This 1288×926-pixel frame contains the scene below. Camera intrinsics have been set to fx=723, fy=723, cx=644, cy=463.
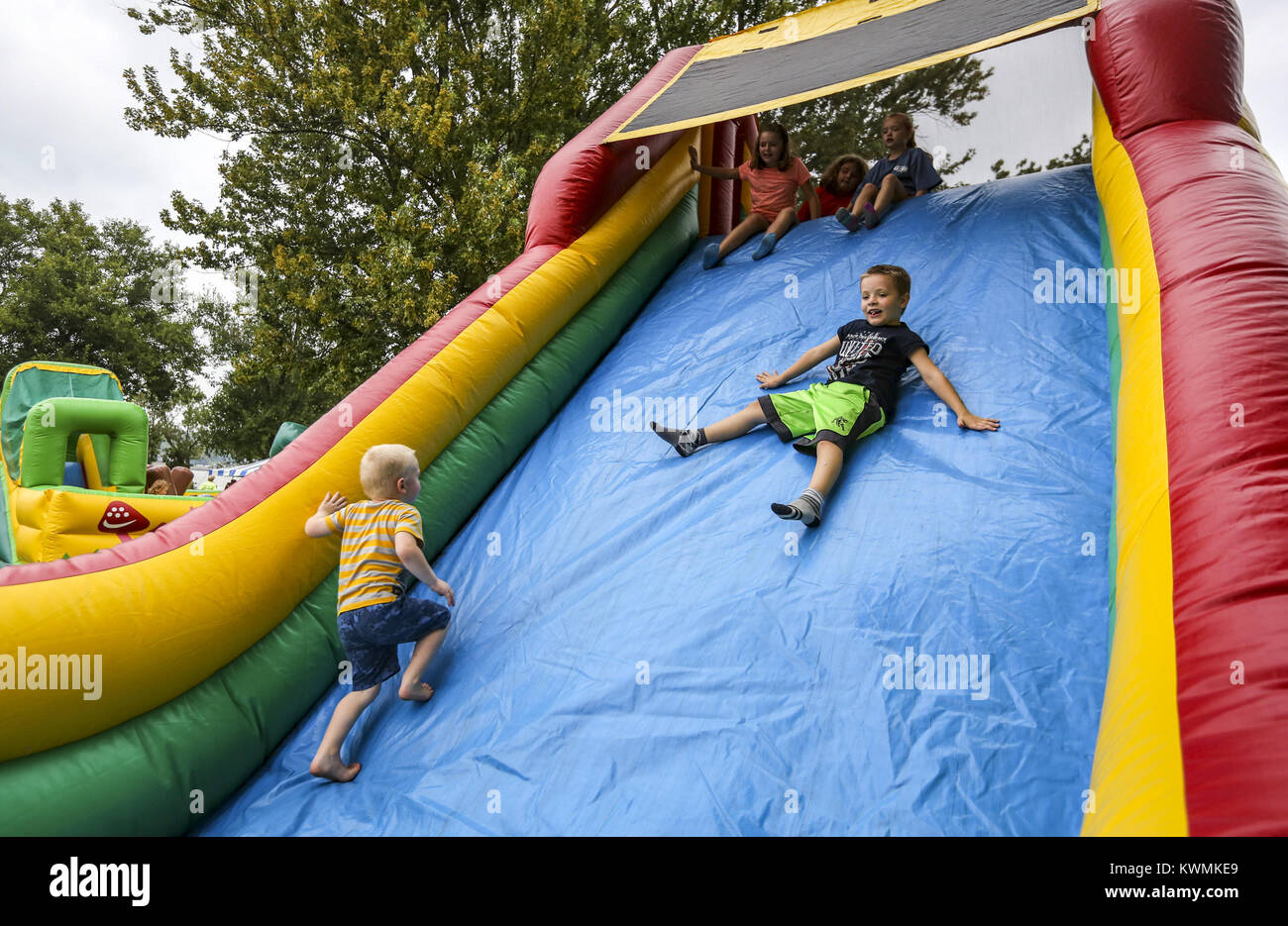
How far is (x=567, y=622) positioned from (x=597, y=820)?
2.35ft

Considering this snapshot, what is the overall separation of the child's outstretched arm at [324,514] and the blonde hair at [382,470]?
202 mm

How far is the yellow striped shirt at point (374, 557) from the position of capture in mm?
2133

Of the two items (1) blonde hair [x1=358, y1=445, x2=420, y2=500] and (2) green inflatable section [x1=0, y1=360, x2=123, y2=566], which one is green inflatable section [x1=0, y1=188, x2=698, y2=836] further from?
(2) green inflatable section [x1=0, y1=360, x2=123, y2=566]

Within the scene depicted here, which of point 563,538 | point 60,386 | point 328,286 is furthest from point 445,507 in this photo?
point 328,286

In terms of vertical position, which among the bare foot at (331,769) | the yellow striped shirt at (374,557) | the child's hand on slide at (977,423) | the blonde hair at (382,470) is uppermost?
the child's hand on slide at (977,423)

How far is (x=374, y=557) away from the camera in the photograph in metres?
2.14

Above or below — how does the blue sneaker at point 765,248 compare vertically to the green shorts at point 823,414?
above

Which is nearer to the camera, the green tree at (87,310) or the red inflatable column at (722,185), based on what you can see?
the red inflatable column at (722,185)

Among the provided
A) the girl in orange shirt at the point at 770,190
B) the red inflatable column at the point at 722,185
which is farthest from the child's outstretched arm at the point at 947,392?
the red inflatable column at the point at 722,185
